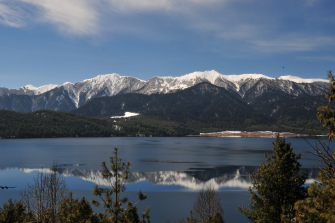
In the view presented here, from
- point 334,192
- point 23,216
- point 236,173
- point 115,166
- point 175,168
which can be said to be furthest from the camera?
point 175,168

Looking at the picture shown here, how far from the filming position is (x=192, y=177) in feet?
282

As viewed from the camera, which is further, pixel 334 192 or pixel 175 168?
pixel 175 168

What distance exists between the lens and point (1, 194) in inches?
2432

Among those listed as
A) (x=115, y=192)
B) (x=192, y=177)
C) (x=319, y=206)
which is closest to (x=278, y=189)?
(x=319, y=206)

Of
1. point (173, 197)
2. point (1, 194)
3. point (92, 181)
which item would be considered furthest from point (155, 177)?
point (1, 194)

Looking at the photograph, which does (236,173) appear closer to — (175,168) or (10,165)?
(175,168)

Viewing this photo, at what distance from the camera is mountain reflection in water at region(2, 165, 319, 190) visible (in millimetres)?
75188

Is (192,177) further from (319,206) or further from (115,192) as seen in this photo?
(319,206)

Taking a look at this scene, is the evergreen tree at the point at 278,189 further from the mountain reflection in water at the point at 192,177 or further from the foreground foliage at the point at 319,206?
the mountain reflection in water at the point at 192,177

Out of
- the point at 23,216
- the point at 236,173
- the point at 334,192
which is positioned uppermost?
the point at 334,192

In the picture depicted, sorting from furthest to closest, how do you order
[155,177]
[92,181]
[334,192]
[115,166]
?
[155,177] < [92,181] < [115,166] < [334,192]

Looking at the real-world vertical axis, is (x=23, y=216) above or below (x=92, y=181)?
above

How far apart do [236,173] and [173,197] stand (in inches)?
1496

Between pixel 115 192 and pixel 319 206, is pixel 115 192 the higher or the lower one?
the lower one
